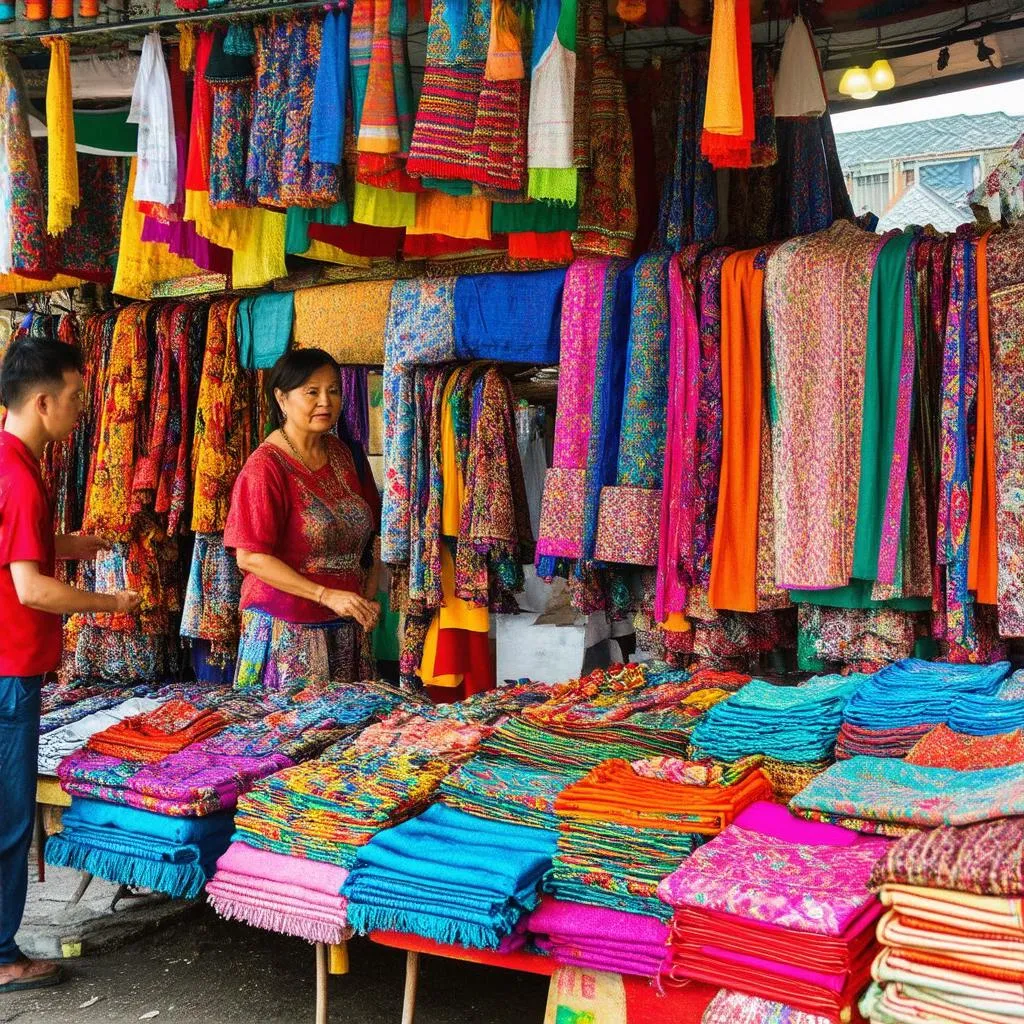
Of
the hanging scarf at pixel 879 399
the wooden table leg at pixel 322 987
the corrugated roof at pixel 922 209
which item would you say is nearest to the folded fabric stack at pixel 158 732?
the wooden table leg at pixel 322 987

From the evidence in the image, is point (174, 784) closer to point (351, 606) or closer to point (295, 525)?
point (351, 606)

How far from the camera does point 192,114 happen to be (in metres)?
4.30

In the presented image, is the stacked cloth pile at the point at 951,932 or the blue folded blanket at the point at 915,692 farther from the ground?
the blue folded blanket at the point at 915,692

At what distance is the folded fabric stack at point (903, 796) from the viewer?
6.82 ft

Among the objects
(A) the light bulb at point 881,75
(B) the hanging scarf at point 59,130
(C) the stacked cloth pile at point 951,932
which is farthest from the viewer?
(A) the light bulb at point 881,75

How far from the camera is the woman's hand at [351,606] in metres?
3.67

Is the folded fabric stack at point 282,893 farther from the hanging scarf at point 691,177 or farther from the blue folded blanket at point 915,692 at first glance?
the hanging scarf at point 691,177

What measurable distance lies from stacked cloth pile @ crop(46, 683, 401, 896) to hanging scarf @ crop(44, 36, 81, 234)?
6.27ft

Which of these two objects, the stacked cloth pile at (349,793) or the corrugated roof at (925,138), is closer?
the stacked cloth pile at (349,793)

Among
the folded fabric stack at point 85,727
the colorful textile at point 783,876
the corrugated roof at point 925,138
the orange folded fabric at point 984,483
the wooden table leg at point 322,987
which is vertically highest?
the corrugated roof at point 925,138

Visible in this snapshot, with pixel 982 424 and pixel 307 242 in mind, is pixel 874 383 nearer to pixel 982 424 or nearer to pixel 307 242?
pixel 982 424

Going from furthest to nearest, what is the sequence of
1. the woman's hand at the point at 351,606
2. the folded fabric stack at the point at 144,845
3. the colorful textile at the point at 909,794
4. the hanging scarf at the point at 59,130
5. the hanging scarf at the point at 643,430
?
1. the hanging scarf at the point at 59,130
2. the hanging scarf at the point at 643,430
3. the woman's hand at the point at 351,606
4. the folded fabric stack at the point at 144,845
5. the colorful textile at the point at 909,794

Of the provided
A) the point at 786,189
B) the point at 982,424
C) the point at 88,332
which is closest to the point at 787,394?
the point at 982,424

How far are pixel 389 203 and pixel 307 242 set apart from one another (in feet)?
1.11
